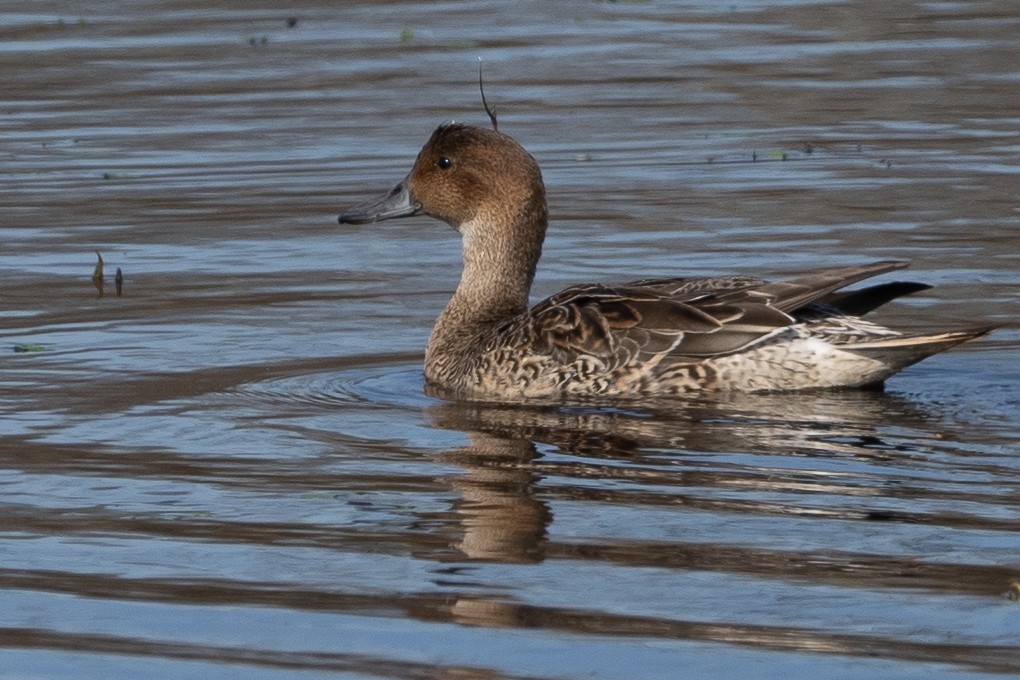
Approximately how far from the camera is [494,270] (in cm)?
957

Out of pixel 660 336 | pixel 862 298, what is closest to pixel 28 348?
pixel 660 336

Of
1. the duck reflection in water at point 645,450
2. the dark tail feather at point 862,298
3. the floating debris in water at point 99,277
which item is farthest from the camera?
the floating debris in water at point 99,277

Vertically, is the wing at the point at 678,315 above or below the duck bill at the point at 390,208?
below

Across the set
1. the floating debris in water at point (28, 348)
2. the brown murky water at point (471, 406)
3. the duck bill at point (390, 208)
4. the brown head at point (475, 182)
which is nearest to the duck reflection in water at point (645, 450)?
the brown murky water at point (471, 406)

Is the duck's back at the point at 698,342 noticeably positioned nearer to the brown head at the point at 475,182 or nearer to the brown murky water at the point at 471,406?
the brown murky water at the point at 471,406

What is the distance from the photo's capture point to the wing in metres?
8.26

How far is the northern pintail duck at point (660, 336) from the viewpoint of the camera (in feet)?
26.9

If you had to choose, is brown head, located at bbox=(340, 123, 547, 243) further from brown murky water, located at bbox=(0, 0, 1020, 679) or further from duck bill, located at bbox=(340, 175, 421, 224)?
brown murky water, located at bbox=(0, 0, 1020, 679)

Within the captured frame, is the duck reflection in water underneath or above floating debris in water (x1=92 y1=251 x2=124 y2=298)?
underneath

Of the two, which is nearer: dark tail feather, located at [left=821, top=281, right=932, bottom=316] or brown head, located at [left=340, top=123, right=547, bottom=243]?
dark tail feather, located at [left=821, top=281, right=932, bottom=316]

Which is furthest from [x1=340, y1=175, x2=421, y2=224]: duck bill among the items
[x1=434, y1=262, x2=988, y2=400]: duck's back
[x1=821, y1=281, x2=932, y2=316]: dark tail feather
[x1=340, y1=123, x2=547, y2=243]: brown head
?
[x1=821, y1=281, x2=932, y2=316]: dark tail feather

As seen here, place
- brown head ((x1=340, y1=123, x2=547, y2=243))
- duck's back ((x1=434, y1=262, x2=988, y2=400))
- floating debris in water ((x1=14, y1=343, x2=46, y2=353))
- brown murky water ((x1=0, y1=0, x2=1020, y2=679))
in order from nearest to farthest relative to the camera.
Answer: brown murky water ((x1=0, y1=0, x2=1020, y2=679)) → duck's back ((x1=434, y1=262, x2=988, y2=400)) → brown head ((x1=340, y1=123, x2=547, y2=243)) → floating debris in water ((x1=14, y1=343, x2=46, y2=353))

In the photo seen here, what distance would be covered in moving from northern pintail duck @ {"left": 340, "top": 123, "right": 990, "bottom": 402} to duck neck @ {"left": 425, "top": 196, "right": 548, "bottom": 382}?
1 centimetres

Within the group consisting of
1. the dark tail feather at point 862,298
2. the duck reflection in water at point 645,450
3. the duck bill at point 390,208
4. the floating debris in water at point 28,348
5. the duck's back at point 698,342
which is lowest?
the duck reflection in water at point 645,450
